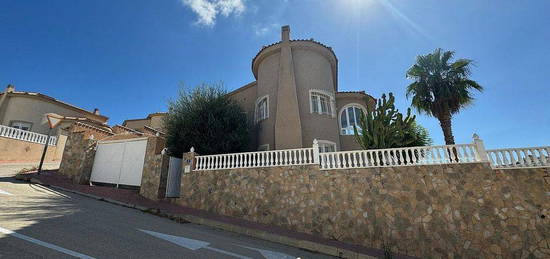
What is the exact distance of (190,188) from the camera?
1091 cm

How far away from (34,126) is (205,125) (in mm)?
19533

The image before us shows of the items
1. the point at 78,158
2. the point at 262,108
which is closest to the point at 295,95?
the point at 262,108

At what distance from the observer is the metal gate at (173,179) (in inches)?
446

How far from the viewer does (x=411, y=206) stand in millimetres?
8430

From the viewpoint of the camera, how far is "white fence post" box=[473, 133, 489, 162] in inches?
327

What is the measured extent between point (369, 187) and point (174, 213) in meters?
7.66

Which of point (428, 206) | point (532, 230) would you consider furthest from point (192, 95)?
point (532, 230)

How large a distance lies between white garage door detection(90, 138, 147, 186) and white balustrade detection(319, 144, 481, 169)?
9.39m

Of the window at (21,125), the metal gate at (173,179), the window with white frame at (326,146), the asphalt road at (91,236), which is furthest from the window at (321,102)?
the window at (21,125)

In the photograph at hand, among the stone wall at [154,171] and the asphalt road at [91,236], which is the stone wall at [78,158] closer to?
the stone wall at [154,171]

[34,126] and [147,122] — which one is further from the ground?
[147,122]

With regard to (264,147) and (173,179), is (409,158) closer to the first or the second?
(264,147)

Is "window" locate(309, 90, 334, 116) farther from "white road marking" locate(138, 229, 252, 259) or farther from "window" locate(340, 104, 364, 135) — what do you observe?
"white road marking" locate(138, 229, 252, 259)

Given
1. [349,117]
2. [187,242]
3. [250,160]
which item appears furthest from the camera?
[349,117]
